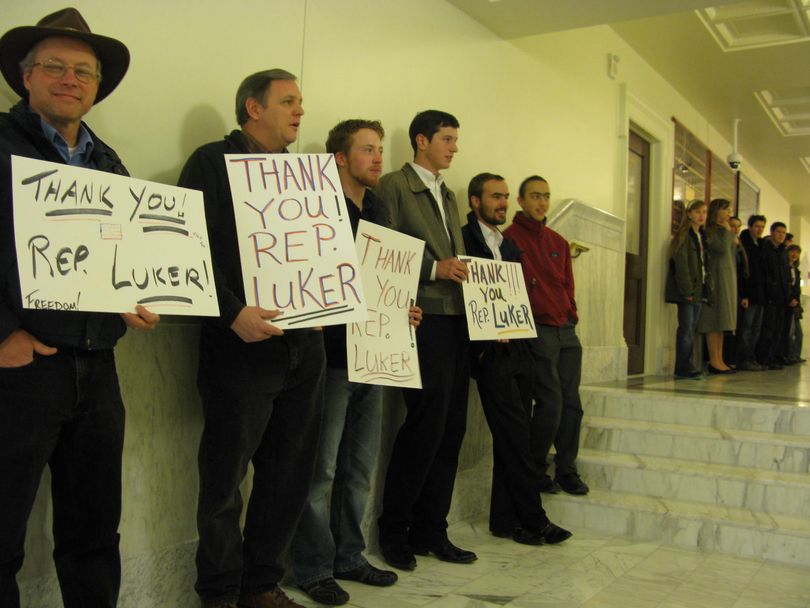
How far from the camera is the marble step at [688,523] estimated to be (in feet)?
11.6

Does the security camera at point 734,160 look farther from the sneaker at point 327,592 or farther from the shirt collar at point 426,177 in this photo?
the sneaker at point 327,592

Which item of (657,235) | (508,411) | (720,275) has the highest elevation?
(657,235)

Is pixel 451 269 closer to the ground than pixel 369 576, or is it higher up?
higher up

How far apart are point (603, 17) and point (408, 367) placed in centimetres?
253

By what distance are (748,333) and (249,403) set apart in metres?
6.90

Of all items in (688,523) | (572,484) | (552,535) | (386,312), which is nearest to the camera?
(386,312)

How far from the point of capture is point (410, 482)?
311 centimetres

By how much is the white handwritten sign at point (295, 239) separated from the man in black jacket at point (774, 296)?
6.55 metres

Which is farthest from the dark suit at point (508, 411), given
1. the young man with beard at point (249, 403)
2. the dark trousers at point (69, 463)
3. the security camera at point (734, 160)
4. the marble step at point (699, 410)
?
the security camera at point (734, 160)

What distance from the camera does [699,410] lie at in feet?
14.8

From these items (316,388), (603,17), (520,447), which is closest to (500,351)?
(520,447)

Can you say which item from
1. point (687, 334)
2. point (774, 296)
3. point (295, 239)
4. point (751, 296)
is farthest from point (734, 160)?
point (295, 239)

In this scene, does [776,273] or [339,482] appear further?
[776,273]

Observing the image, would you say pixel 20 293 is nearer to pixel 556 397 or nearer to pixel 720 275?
pixel 556 397
